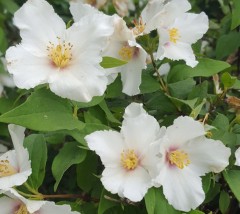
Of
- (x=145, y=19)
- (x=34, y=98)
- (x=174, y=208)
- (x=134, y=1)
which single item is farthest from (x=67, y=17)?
(x=174, y=208)

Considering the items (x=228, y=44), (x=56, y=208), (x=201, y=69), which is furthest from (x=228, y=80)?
(x=56, y=208)

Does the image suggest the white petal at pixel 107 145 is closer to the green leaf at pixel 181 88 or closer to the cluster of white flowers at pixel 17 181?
the cluster of white flowers at pixel 17 181

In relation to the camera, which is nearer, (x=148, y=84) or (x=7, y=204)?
(x=7, y=204)

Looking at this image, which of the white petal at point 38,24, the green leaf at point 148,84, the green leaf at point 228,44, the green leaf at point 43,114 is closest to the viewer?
the green leaf at point 43,114

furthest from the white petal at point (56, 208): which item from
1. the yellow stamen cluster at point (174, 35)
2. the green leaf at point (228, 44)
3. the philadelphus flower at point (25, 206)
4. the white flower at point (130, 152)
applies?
the green leaf at point (228, 44)

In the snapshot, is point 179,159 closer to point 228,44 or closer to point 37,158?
point 37,158

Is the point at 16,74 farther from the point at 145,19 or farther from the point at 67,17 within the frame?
the point at 67,17
